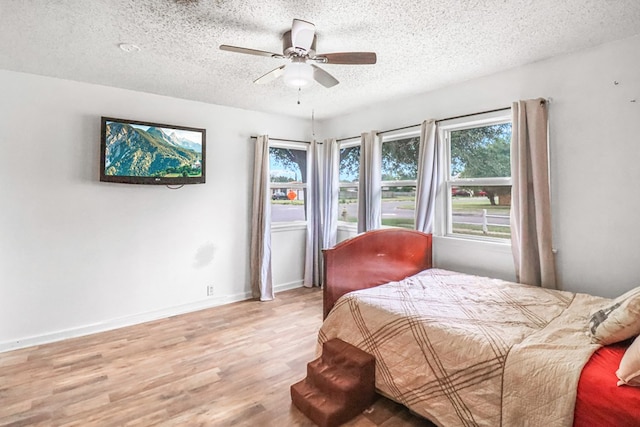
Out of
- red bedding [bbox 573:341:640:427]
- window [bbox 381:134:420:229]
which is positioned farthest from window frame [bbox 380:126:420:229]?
red bedding [bbox 573:341:640:427]

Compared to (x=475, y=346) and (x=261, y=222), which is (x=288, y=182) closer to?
(x=261, y=222)

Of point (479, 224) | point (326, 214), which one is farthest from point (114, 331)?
point (479, 224)

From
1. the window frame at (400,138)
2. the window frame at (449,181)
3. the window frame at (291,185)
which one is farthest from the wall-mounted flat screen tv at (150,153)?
the window frame at (449,181)

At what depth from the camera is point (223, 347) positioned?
9.16 ft

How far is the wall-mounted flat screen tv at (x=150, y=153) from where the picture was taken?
3092 millimetres

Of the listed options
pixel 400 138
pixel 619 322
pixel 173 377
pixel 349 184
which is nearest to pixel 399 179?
pixel 400 138

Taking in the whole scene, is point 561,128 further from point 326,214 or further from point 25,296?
point 25,296

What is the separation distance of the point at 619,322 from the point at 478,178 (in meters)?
1.88

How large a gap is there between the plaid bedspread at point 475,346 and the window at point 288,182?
2.35 m

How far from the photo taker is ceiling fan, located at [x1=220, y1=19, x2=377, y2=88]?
1.86m

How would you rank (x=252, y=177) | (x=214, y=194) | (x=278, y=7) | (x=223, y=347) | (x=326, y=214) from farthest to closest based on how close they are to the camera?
(x=326, y=214) < (x=252, y=177) < (x=214, y=194) < (x=223, y=347) < (x=278, y=7)

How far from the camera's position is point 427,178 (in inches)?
129

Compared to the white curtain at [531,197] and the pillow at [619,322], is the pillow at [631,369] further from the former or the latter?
the white curtain at [531,197]

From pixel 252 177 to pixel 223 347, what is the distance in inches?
84.9
